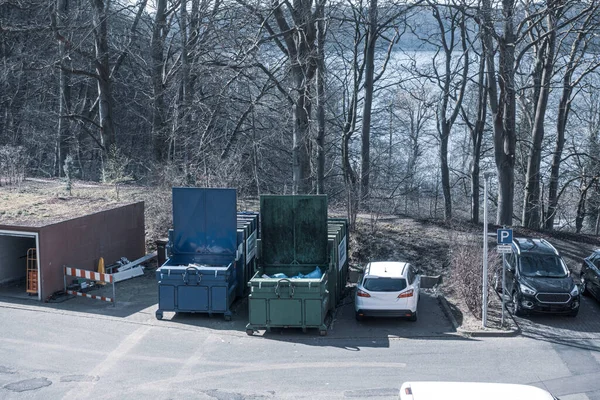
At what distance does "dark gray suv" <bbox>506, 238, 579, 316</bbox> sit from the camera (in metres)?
15.9

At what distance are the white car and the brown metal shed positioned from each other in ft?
26.5

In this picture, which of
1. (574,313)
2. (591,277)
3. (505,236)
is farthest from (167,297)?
(591,277)

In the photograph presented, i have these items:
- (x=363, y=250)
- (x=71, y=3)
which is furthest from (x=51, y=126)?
(x=363, y=250)

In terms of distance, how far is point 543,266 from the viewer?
17.2 metres

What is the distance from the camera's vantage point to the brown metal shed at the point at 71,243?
16.9 metres

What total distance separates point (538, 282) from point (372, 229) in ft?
22.5

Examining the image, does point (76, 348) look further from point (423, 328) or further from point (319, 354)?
point (423, 328)

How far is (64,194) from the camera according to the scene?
22234 millimetres

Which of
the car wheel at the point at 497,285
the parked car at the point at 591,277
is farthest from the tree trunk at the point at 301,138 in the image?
the parked car at the point at 591,277

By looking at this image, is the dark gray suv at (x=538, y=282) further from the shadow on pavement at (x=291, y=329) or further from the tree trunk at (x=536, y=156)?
the tree trunk at (x=536, y=156)

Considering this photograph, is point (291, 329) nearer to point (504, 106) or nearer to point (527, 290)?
point (527, 290)

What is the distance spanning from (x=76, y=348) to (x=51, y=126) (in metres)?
31.9

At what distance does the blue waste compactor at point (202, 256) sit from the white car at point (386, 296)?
3.28 m

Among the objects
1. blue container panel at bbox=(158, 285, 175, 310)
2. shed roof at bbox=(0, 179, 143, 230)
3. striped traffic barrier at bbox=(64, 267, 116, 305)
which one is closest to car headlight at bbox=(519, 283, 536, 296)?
blue container panel at bbox=(158, 285, 175, 310)
